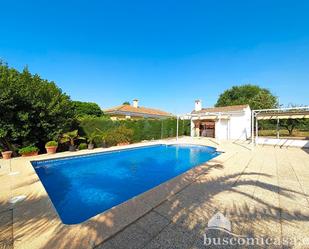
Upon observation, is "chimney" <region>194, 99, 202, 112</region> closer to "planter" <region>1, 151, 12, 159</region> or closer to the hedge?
the hedge

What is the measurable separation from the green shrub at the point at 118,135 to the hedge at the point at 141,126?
2.52ft

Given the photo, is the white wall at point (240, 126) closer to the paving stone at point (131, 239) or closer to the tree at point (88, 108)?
the paving stone at point (131, 239)

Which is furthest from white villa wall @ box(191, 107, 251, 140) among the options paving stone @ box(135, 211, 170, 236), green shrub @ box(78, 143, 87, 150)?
paving stone @ box(135, 211, 170, 236)

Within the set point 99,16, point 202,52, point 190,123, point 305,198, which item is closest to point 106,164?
point 305,198

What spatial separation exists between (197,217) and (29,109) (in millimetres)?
15962

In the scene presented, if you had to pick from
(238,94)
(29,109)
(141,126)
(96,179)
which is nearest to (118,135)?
(141,126)

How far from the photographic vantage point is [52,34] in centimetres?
1756

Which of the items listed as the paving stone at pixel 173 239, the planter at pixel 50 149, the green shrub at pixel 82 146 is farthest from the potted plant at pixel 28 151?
the paving stone at pixel 173 239

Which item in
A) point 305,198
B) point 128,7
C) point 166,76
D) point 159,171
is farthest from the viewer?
point 166,76

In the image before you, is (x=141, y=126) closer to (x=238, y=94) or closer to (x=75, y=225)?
(x=75, y=225)

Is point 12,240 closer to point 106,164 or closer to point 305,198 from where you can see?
point 305,198

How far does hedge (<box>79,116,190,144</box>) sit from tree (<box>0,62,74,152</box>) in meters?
2.92

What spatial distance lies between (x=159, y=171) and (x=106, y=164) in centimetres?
463

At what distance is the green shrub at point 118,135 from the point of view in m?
21.1
